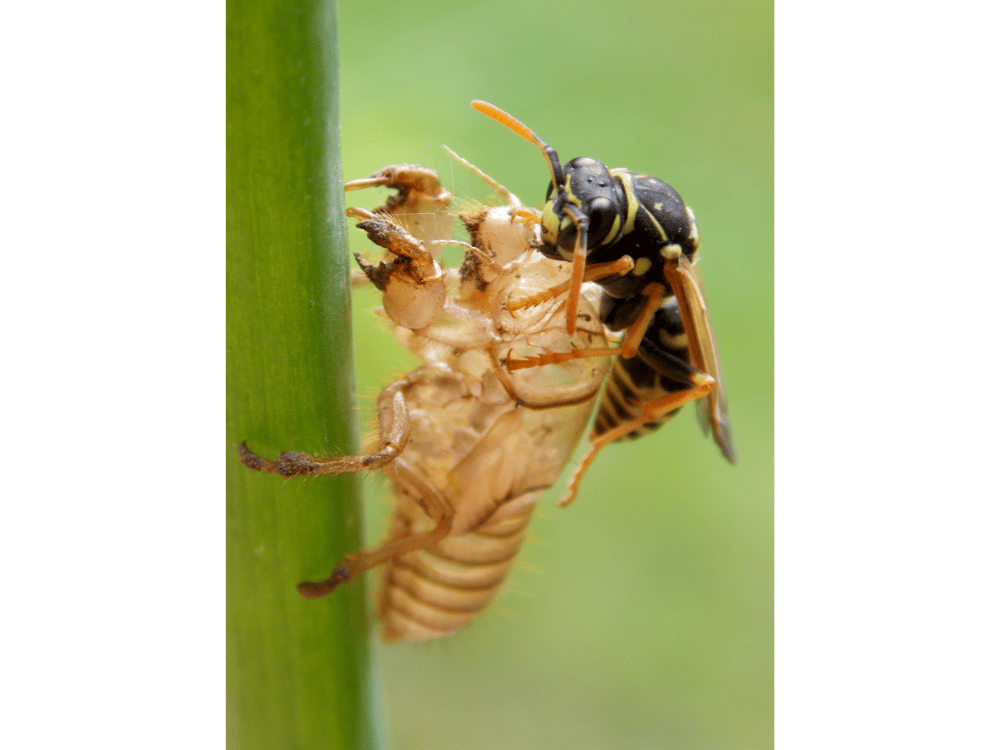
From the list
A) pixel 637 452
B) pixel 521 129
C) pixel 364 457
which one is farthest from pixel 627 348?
pixel 637 452

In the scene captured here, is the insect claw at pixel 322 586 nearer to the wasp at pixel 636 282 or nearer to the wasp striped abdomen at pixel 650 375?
the wasp at pixel 636 282

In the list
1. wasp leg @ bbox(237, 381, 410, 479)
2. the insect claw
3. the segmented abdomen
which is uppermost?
wasp leg @ bbox(237, 381, 410, 479)

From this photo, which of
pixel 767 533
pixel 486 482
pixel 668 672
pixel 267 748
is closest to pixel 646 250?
pixel 486 482

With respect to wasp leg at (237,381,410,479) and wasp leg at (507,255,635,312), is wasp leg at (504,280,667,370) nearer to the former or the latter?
wasp leg at (507,255,635,312)

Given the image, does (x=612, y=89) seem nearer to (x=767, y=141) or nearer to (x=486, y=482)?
(x=767, y=141)

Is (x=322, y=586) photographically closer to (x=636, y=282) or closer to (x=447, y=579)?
(x=447, y=579)

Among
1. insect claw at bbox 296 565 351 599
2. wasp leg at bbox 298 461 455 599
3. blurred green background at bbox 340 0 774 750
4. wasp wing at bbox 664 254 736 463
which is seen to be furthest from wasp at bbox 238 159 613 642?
blurred green background at bbox 340 0 774 750

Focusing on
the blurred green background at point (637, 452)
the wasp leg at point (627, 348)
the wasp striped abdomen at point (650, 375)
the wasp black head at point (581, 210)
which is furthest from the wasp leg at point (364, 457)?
the blurred green background at point (637, 452)
